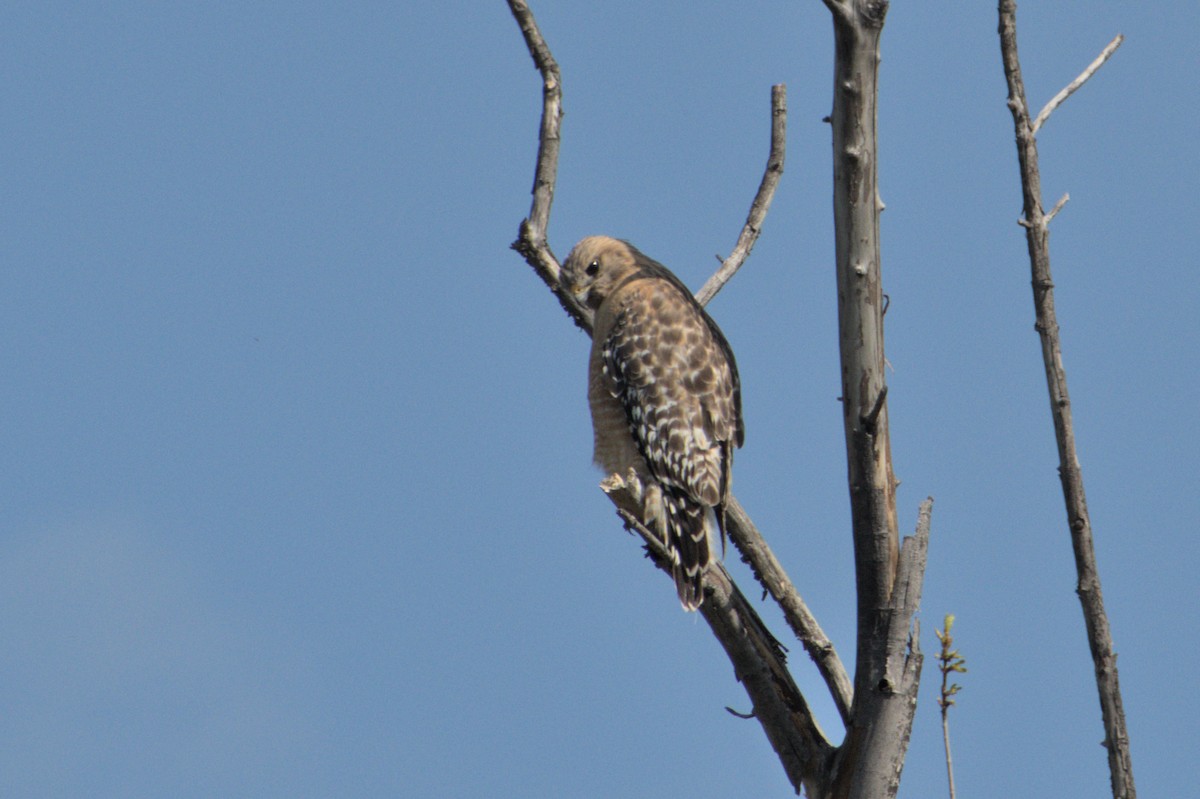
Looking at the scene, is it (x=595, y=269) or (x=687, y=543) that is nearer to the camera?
(x=687, y=543)

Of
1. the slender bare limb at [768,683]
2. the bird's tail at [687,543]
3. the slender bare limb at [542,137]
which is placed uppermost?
the slender bare limb at [542,137]

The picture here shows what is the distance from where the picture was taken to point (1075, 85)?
4.48 m

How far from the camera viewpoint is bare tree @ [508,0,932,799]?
158 inches

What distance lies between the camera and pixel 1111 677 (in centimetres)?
408

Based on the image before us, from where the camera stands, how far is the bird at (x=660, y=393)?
597 cm

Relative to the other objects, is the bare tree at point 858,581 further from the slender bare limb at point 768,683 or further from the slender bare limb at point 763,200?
the slender bare limb at point 763,200

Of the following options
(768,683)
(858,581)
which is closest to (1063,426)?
(858,581)

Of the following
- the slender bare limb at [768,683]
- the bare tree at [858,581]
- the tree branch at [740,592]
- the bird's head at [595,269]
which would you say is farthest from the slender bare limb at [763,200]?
the slender bare limb at [768,683]

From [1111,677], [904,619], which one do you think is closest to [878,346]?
[904,619]

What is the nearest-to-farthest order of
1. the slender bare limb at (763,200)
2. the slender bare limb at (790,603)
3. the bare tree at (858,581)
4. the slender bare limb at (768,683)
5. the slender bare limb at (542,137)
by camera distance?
the bare tree at (858,581) < the slender bare limb at (768,683) < the slender bare limb at (790,603) < the slender bare limb at (542,137) < the slender bare limb at (763,200)

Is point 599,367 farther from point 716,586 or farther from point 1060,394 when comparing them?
point 1060,394

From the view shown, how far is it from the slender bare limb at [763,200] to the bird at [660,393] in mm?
157

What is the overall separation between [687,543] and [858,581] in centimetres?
116

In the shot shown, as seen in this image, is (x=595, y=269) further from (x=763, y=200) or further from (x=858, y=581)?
(x=858, y=581)
